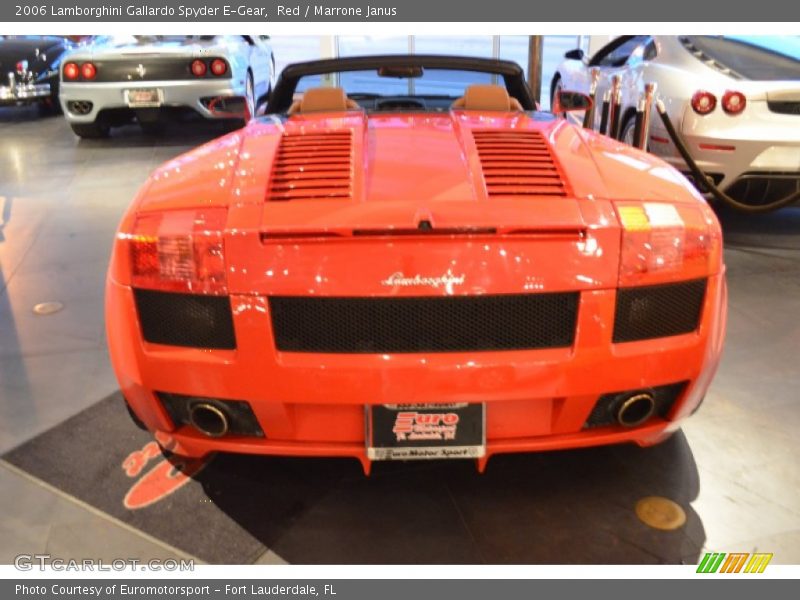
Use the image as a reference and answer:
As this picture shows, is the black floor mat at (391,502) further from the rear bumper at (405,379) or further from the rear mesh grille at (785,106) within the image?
the rear mesh grille at (785,106)

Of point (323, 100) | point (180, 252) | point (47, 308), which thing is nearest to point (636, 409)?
point (180, 252)

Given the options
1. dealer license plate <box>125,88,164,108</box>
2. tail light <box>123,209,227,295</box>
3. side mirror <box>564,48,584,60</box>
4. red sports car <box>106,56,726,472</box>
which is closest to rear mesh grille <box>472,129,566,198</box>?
red sports car <box>106,56,726,472</box>

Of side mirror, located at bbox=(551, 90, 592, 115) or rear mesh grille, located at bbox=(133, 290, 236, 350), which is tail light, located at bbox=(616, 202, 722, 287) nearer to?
rear mesh grille, located at bbox=(133, 290, 236, 350)

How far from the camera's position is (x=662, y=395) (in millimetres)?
1810

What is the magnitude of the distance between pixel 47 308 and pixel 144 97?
Answer: 4.03 metres

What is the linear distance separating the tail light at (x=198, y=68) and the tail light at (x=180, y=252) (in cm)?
567

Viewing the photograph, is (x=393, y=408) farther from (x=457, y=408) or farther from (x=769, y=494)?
(x=769, y=494)

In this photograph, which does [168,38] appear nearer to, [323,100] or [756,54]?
[323,100]

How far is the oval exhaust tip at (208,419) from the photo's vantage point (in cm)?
174

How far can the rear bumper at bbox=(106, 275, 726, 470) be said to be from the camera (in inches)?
64.0

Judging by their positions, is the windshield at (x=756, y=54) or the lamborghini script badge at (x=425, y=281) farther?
the windshield at (x=756, y=54)

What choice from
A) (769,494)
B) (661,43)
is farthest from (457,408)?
(661,43)

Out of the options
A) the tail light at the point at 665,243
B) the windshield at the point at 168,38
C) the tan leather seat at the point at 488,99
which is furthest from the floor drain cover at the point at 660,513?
the windshield at the point at 168,38

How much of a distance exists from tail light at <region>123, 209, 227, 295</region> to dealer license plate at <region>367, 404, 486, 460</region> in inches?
19.4
